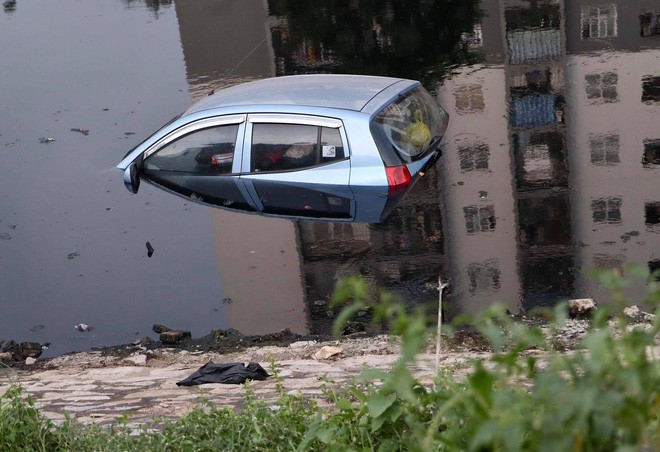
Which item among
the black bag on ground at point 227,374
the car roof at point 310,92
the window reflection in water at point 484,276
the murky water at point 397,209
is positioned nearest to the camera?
the black bag on ground at point 227,374

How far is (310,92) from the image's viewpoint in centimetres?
1059

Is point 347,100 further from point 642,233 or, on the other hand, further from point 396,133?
point 642,233

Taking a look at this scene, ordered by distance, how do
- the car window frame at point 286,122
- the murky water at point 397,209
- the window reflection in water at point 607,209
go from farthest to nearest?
the window reflection in water at point 607,209, the car window frame at point 286,122, the murky water at point 397,209

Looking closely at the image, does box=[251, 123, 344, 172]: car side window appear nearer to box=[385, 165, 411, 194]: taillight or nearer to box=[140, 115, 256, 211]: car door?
box=[140, 115, 256, 211]: car door

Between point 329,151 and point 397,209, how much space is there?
1019 mm

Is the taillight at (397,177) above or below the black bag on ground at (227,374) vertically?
above

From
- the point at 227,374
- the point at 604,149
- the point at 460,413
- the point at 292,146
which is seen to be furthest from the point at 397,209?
the point at 460,413

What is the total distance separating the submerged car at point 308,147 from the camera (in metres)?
9.80

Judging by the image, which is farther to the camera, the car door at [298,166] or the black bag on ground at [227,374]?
the car door at [298,166]

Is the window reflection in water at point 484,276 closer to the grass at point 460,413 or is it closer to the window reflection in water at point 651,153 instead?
the window reflection in water at point 651,153

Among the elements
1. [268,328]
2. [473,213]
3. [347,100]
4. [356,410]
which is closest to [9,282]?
[268,328]

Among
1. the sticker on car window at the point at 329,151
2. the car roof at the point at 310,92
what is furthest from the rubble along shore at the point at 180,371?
the car roof at the point at 310,92

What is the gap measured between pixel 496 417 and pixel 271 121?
8083 mm

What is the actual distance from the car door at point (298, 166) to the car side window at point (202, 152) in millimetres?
228
